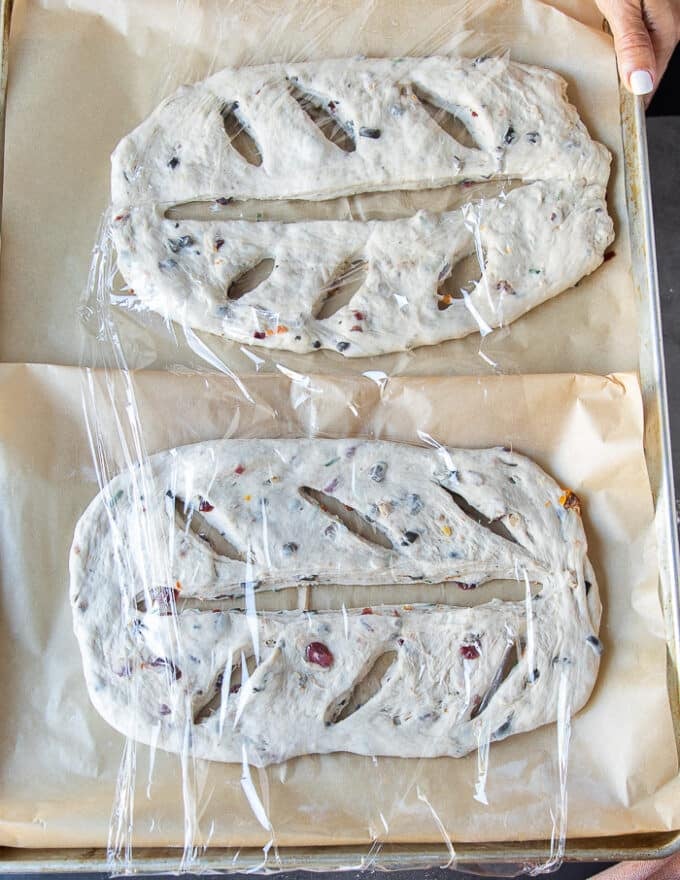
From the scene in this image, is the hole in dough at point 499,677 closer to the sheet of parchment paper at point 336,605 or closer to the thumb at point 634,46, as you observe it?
the sheet of parchment paper at point 336,605

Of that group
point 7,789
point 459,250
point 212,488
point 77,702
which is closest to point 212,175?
point 459,250

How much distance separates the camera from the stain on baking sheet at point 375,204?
2.00 metres

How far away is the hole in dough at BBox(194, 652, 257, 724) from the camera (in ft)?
5.69

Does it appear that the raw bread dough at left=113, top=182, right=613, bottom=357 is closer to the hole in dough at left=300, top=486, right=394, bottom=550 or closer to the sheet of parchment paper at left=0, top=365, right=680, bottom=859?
the sheet of parchment paper at left=0, top=365, right=680, bottom=859

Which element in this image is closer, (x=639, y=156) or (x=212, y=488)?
(x=212, y=488)

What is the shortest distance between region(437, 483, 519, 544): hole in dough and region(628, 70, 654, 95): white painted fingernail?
A: 1007 mm

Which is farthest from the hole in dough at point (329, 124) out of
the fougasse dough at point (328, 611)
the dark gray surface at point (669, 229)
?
the dark gray surface at point (669, 229)

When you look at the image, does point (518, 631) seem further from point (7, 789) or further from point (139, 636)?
point (7, 789)

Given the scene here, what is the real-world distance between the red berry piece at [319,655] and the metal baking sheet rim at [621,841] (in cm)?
→ 36

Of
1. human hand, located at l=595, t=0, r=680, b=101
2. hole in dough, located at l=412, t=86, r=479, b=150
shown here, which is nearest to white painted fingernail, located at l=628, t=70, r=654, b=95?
human hand, located at l=595, t=0, r=680, b=101

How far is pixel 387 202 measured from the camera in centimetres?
201

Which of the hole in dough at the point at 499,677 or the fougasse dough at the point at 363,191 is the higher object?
the fougasse dough at the point at 363,191

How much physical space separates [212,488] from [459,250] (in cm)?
77

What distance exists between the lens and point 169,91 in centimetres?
201
